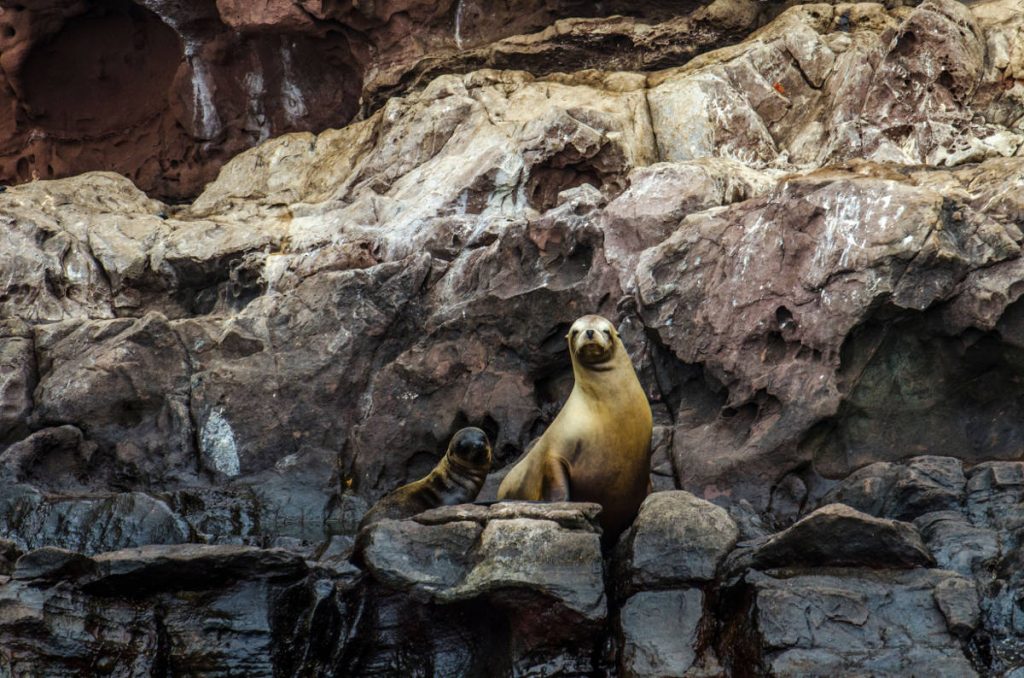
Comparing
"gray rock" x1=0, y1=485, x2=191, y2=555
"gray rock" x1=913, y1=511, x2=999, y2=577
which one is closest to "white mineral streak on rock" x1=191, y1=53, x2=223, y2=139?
"gray rock" x1=0, y1=485, x2=191, y2=555

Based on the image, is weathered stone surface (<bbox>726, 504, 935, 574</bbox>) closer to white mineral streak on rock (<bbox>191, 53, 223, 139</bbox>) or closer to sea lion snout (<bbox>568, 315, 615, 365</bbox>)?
sea lion snout (<bbox>568, 315, 615, 365</bbox>)

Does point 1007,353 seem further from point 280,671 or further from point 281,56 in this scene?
point 281,56

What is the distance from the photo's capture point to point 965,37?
422 inches

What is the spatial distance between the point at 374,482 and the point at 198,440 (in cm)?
150

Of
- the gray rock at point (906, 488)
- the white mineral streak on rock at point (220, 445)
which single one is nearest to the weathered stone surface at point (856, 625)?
the gray rock at point (906, 488)

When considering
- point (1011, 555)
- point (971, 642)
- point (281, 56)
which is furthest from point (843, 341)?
point (281, 56)

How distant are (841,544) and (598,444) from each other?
193 cm

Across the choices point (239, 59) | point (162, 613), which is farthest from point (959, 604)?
point (239, 59)

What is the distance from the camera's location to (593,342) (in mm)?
7676

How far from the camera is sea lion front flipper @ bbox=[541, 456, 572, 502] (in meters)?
7.23

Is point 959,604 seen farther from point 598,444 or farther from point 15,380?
point 15,380

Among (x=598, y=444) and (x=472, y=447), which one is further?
(x=472, y=447)

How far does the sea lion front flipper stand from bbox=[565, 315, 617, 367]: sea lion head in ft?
2.26

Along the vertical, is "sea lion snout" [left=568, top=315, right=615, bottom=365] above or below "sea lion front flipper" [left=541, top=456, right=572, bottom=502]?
above
